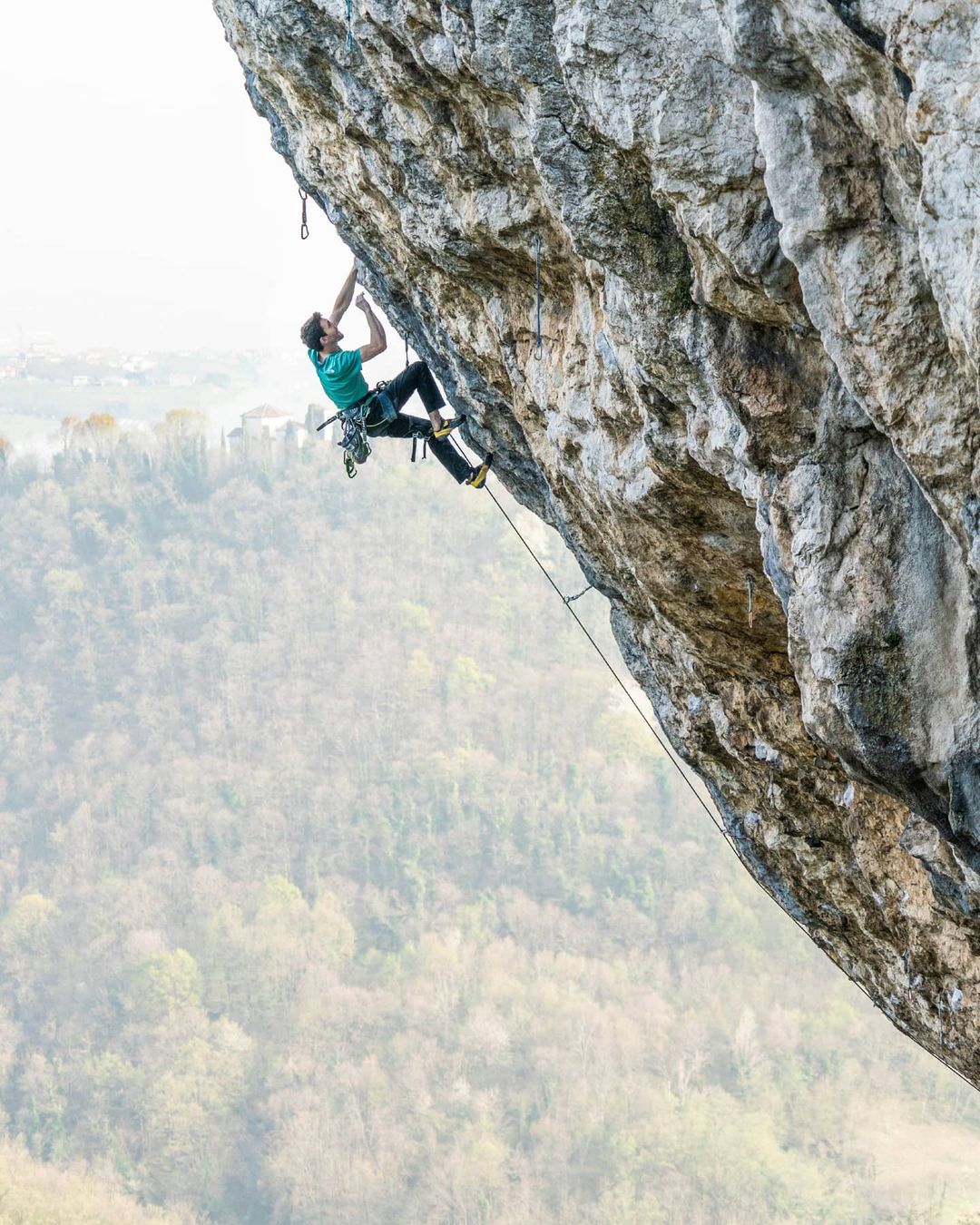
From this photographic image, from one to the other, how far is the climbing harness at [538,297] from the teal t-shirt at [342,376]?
2.23 metres

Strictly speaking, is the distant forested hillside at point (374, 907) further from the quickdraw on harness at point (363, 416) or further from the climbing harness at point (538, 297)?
the climbing harness at point (538, 297)

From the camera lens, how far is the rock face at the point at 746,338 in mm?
3068

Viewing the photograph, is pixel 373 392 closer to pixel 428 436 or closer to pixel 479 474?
A: pixel 428 436

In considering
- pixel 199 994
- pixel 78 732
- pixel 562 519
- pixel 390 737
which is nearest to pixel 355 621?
pixel 390 737

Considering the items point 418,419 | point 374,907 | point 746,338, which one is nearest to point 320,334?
point 418,419

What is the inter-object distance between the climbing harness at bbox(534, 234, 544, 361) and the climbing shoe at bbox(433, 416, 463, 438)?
5.87 ft

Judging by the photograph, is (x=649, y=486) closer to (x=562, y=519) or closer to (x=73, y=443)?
A: (x=562, y=519)

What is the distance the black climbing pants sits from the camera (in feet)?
26.1

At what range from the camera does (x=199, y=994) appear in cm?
6800

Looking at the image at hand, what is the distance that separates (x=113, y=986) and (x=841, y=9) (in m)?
71.5

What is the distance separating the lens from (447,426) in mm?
7609

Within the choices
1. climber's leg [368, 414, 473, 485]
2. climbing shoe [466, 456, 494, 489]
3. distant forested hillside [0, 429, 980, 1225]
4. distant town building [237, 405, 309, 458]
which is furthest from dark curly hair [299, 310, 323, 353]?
distant town building [237, 405, 309, 458]

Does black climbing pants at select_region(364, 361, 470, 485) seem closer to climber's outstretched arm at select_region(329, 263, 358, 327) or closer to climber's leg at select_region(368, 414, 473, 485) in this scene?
climber's leg at select_region(368, 414, 473, 485)

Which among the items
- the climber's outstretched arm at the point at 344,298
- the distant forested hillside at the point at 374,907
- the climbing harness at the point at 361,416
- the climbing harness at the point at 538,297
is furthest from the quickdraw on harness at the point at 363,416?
the distant forested hillside at the point at 374,907
